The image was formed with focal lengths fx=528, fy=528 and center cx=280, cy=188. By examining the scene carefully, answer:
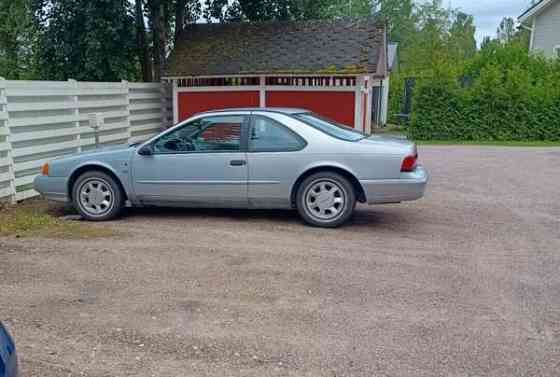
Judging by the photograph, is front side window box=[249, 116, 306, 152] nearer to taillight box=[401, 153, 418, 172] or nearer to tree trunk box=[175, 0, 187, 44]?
taillight box=[401, 153, 418, 172]

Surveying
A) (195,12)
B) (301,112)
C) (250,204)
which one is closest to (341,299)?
(250,204)

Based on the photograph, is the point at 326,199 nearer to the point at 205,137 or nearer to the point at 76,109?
the point at 205,137

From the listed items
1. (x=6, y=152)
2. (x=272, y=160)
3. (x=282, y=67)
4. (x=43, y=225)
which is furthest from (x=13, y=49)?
(x=272, y=160)

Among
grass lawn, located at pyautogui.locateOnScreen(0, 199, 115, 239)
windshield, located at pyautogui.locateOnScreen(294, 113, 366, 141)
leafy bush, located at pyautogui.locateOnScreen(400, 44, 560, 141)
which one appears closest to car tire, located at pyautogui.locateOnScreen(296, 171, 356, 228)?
windshield, located at pyautogui.locateOnScreen(294, 113, 366, 141)

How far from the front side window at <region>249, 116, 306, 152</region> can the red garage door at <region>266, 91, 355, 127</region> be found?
7.43m

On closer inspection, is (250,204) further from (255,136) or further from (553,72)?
(553,72)

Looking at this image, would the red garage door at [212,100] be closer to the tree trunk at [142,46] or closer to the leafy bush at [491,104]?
the tree trunk at [142,46]

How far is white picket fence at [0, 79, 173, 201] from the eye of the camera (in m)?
7.78

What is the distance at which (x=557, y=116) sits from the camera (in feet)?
57.2

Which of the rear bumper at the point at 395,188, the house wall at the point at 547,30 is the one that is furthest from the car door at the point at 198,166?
the house wall at the point at 547,30

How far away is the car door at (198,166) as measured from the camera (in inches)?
258

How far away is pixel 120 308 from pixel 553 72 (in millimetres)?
18411

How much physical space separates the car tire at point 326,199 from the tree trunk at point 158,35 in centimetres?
1023

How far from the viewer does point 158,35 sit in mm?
15883
